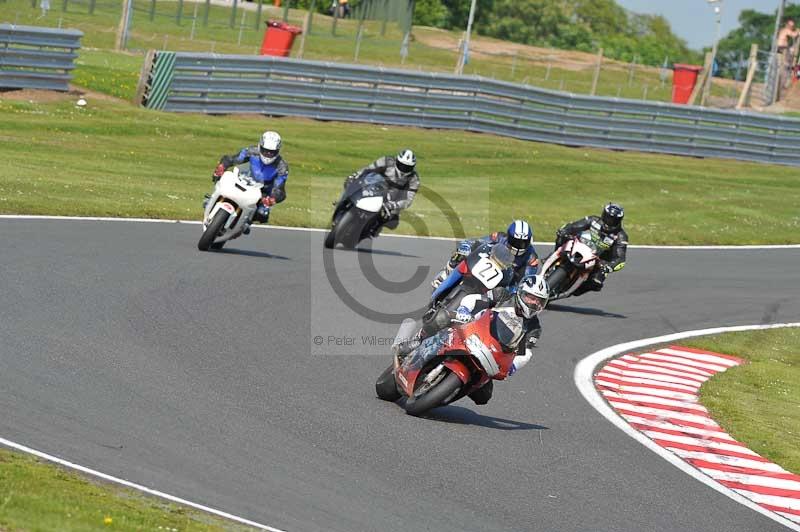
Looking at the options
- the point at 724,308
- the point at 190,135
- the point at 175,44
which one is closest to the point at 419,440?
the point at 724,308

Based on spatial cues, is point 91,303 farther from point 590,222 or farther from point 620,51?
point 620,51

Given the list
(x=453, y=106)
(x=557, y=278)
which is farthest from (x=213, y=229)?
(x=453, y=106)

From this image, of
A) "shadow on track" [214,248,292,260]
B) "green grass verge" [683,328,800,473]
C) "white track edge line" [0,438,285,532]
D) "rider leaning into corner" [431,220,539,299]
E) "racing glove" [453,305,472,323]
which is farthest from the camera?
"shadow on track" [214,248,292,260]

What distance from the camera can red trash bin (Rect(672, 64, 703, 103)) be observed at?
2131 inches

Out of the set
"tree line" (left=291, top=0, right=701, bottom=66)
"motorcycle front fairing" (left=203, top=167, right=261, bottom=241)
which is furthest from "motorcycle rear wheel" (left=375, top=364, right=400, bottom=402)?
"tree line" (left=291, top=0, right=701, bottom=66)

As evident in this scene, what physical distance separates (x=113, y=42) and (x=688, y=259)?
93.9 ft

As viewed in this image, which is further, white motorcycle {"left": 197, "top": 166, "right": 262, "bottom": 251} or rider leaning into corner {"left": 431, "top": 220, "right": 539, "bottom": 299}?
white motorcycle {"left": 197, "top": 166, "right": 262, "bottom": 251}

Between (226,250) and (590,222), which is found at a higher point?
(590,222)

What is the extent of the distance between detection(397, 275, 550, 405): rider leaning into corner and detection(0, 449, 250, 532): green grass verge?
12.6 feet

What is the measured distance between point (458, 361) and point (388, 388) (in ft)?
2.99

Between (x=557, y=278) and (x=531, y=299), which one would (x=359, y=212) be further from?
(x=531, y=299)

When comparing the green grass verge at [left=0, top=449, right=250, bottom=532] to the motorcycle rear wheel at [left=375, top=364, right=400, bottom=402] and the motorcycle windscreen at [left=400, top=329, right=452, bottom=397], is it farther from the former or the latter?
the motorcycle rear wheel at [left=375, top=364, right=400, bottom=402]

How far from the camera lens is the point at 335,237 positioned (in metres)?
19.5

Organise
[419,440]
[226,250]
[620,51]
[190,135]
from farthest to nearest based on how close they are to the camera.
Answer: [620,51] → [190,135] → [226,250] → [419,440]
